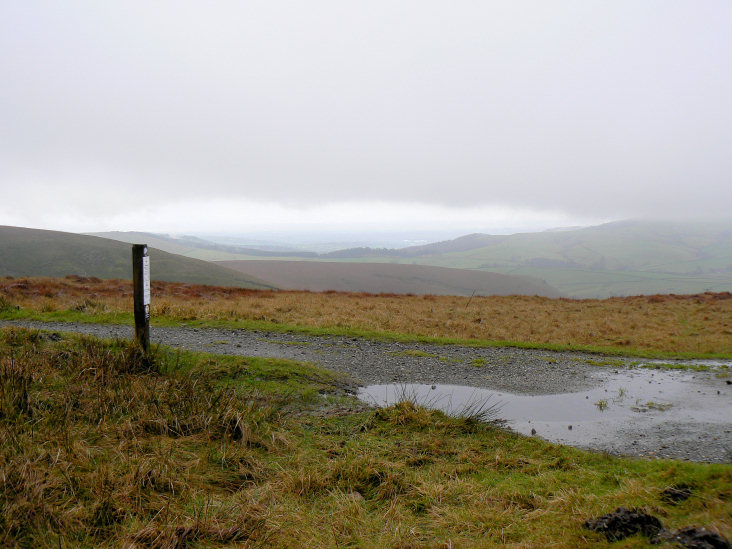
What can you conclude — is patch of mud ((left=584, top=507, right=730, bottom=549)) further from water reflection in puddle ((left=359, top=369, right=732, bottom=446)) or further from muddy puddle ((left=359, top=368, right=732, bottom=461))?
water reflection in puddle ((left=359, top=369, right=732, bottom=446))

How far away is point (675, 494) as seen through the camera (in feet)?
13.7

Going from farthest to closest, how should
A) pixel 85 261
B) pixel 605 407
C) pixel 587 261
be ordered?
pixel 587 261 → pixel 85 261 → pixel 605 407

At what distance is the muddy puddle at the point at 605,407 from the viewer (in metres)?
7.28

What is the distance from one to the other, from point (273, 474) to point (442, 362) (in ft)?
25.0

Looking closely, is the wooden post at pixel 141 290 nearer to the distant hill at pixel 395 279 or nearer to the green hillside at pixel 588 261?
the distant hill at pixel 395 279

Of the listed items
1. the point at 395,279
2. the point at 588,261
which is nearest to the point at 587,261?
the point at 588,261

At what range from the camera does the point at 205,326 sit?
638 inches

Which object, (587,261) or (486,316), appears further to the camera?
(587,261)

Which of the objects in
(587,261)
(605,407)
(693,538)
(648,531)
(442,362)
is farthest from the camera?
(587,261)

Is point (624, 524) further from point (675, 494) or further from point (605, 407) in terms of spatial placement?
point (605, 407)

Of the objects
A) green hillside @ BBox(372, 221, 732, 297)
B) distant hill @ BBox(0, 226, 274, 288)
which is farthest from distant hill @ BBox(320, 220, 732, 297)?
distant hill @ BBox(0, 226, 274, 288)

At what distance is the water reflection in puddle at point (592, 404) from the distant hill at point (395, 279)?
4618cm

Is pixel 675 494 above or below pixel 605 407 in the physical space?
above

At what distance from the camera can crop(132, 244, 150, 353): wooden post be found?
8.55 metres
